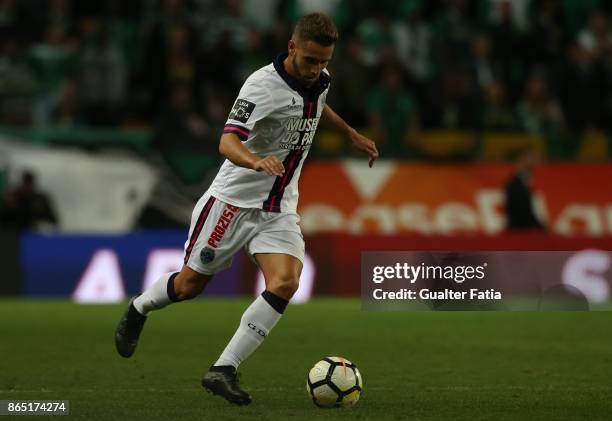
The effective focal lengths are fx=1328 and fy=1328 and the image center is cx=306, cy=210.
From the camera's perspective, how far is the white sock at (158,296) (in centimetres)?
775

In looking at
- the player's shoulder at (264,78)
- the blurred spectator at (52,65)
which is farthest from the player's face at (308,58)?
the blurred spectator at (52,65)

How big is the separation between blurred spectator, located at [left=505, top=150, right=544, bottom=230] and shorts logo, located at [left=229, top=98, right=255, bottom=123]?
851 cm

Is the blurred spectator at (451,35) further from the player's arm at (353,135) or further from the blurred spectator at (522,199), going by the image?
the player's arm at (353,135)

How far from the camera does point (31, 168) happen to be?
15.6 m

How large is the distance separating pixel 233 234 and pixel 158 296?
0.77 meters

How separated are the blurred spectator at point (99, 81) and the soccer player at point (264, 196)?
897cm

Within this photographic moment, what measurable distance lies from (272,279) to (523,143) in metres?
9.92

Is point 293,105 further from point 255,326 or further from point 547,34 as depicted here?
point 547,34

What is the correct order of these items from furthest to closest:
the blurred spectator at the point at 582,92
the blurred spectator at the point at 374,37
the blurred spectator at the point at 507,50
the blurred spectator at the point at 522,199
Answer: the blurred spectator at the point at 507,50 < the blurred spectator at the point at 582,92 < the blurred spectator at the point at 374,37 < the blurred spectator at the point at 522,199

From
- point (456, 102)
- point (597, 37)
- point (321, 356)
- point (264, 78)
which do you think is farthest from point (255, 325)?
Result: point (597, 37)

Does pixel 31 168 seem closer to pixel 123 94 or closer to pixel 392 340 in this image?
pixel 123 94

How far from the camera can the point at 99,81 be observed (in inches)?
646

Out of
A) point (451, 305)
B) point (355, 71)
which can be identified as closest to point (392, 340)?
point (451, 305)

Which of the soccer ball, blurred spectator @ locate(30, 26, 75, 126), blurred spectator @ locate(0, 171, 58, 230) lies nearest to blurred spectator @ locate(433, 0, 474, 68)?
blurred spectator @ locate(30, 26, 75, 126)
